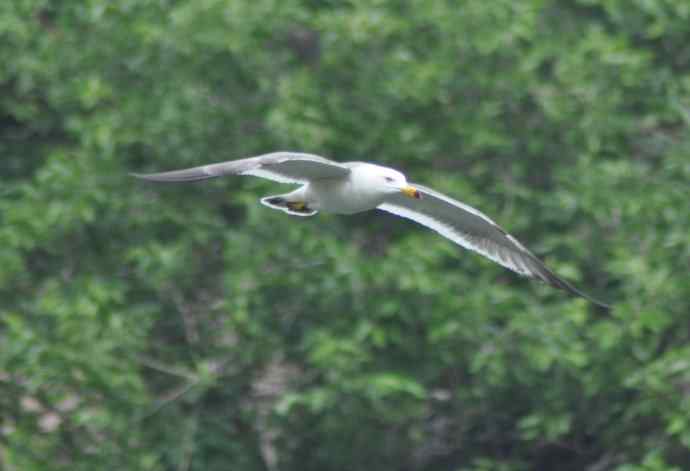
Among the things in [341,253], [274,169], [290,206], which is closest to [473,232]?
[341,253]

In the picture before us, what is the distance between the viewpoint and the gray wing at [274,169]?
742 cm

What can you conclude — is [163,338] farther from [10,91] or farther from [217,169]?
[217,169]

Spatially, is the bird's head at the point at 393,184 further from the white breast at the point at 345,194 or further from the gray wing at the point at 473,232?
the gray wing at the point at 473,232

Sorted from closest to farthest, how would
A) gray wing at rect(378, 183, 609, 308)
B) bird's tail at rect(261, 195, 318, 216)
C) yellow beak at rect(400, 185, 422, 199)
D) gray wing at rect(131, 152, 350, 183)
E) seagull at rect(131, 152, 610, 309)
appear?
gray wing at rect(131, 152, 350, 183)
seagull at rect(131, 152, 610, 309)
yellow beak at rect(400, 185, 422, 199)
bird's tail at rect(261, 195, 318, 216)
gray wing at rect(378, 183, 609, 308)

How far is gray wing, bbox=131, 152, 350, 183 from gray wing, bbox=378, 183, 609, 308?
772 mm

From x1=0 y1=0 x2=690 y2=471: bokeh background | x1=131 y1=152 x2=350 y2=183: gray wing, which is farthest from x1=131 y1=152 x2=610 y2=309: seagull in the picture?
x1=0 y1=0 x2=690 y2=471: bokeh background

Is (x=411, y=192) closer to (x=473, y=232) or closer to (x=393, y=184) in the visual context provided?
(x=393, y=184)

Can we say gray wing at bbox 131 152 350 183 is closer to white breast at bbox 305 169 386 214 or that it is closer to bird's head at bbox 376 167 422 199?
white breast at bbox 305 169 386 214

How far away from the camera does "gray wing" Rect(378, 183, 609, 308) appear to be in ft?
28.6

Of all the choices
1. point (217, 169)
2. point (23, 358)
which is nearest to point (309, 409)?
point (23, 358)

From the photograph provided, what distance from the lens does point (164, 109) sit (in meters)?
9.90

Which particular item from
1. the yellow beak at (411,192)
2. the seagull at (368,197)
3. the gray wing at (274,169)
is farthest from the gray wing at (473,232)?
the gray wing at (274,169)

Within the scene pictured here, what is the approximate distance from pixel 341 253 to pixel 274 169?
67.9 inches

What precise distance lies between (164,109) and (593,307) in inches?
91.4
